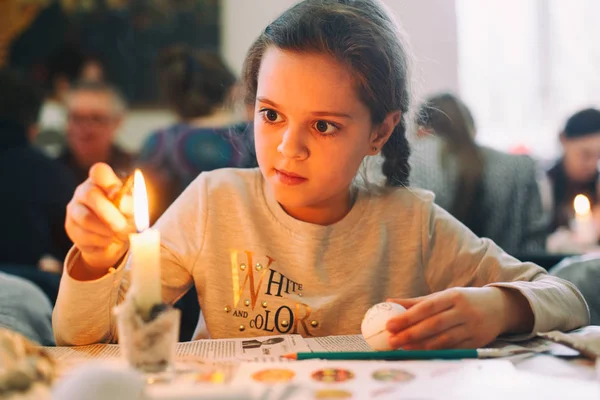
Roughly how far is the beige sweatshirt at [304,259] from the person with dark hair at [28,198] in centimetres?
138

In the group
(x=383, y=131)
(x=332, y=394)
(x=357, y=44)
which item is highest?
(x=357, y=44)

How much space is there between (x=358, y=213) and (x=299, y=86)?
0.28m

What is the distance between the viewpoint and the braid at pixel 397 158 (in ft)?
3.98

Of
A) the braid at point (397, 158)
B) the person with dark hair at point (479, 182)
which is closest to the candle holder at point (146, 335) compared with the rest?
the braid at point (397, 158)

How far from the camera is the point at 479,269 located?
3.67 ft

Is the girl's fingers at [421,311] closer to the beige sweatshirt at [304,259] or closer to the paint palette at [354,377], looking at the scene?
the paint palette at [354,377]

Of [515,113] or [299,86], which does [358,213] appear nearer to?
[299,86]

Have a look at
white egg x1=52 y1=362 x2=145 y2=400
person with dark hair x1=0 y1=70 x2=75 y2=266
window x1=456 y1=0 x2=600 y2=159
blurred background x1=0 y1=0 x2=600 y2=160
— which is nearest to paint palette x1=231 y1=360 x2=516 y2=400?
white egg x1=52 y1=362 x2=145 y2=400

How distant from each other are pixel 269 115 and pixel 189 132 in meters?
1.49

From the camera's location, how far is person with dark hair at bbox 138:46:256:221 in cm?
224

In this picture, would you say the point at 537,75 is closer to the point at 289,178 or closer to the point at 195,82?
the point at 195,82

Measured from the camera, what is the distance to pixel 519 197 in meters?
2.23

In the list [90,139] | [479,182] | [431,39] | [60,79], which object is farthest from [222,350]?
[60,79]

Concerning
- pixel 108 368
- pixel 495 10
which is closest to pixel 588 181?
pixel 495 10
